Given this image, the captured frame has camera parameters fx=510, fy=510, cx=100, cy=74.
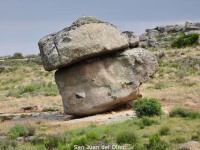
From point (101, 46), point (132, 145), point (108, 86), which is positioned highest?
point (101, 46)

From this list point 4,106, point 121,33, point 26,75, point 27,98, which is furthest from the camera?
point 26,75

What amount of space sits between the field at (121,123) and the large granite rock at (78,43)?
334 centimetres

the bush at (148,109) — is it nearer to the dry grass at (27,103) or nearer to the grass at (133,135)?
the grass at (133,135)

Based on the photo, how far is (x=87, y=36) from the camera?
27.0m

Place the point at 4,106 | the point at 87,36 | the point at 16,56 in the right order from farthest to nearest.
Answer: the point at 16,56, the point at 4,106, the point at 87,36

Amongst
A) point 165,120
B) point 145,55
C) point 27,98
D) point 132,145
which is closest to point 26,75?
point 27,98

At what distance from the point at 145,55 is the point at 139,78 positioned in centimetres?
141

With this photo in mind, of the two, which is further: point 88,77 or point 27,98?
point 27,98

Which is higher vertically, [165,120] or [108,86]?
[108,86]

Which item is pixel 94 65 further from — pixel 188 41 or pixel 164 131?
pixel 188 41

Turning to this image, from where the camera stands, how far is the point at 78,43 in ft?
88.0

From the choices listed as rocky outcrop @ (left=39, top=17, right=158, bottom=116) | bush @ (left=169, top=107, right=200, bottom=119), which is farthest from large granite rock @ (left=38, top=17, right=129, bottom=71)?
bush @ (left=169, top=107, right=200, bottom=119)

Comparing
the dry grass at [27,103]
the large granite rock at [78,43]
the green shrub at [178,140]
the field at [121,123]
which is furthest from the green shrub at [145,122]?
the dry grass at [27,103]

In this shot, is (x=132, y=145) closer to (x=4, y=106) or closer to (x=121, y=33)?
(x=121, y=33)
